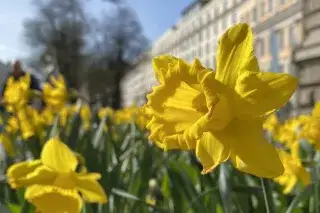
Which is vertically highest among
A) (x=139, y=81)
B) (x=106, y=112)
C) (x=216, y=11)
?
(x=216, y=11)

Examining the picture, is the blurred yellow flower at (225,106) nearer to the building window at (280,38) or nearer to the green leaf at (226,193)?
the green leaf at (226,193)

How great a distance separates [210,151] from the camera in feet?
1.72

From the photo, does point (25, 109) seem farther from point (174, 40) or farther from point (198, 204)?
point (174, 40)

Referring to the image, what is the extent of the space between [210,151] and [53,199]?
1.04 feet

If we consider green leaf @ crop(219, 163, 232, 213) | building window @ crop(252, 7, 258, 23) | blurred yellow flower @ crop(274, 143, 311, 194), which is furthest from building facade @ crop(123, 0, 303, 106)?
green leaf @ crop(219, 163, 232, 213)

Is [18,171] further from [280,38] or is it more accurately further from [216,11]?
[216,11]

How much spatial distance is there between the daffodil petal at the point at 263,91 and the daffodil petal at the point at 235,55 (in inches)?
0.7

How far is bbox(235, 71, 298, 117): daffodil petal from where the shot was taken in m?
0.50

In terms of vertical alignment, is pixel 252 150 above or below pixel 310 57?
below

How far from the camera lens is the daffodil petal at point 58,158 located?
0.84 m

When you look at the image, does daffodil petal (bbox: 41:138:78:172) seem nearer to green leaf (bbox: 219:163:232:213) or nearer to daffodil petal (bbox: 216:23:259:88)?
green leaf (bbox: 219:163:232:213)

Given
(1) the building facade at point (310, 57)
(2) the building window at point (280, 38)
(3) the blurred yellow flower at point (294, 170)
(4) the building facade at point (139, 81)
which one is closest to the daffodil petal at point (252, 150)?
(3) the blurred yellow flower at point (294, 170)

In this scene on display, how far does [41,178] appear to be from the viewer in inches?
31.6

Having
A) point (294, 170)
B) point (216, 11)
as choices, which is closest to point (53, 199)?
point (294, 170)
